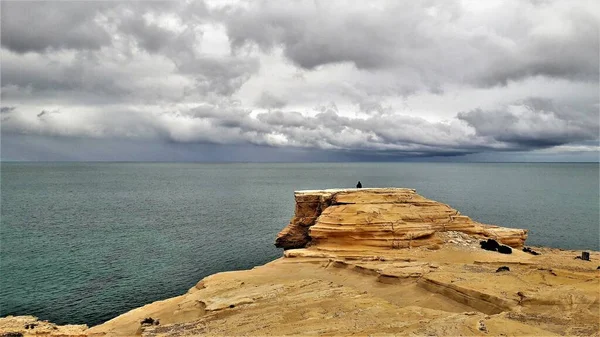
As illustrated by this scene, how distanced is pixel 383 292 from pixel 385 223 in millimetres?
14206

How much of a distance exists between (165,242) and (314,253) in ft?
98.9

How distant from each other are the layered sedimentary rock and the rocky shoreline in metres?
0.16

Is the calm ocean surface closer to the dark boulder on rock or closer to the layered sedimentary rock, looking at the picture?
the dark boulder on rock

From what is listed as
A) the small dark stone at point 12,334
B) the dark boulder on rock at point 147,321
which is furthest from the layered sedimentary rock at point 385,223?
the small dark stone at point 12,334

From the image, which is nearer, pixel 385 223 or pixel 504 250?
pixel 504 250

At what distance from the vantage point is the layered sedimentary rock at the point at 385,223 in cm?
4338

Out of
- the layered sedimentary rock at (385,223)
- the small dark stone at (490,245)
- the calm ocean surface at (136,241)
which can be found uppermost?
the layered sedimentary rock at (385,223)

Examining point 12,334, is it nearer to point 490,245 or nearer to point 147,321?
point 147,321

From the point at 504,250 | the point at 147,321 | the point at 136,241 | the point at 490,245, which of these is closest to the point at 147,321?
the point at 147,321

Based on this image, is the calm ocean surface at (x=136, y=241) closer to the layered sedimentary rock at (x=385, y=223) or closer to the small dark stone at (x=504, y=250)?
the layered sedimentary rock at (x=385, y=223)

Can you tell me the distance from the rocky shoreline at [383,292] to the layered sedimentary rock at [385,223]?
0.51 ft

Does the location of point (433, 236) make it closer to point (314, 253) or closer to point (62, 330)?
point (314, 253)

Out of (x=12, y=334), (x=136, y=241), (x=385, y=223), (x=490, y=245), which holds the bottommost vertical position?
(x=136, y=241)

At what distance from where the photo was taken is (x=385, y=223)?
43.8m
